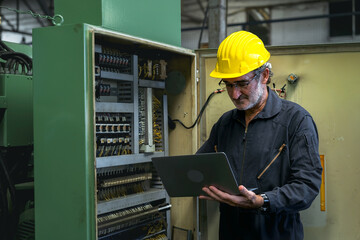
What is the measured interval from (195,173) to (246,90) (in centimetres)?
41

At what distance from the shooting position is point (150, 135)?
2043mm

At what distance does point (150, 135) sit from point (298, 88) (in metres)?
0.78

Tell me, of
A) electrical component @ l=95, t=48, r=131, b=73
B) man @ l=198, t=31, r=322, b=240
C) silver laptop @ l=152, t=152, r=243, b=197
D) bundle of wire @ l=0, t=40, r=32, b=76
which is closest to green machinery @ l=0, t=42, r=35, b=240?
bundle of wire @ l=0, t=40, r=32, b=76

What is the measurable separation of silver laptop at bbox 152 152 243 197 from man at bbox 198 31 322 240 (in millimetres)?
41

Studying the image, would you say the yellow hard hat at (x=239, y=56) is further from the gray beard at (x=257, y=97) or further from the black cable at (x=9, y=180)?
the black cable at (x=9, y=180)

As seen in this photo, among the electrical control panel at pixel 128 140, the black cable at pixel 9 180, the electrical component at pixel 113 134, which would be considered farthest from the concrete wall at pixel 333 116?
the black cable at pixel 9 180

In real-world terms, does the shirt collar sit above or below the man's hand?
above

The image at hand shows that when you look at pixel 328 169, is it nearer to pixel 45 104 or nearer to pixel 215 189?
pixel 215 189

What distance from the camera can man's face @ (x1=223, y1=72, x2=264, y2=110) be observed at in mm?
1631

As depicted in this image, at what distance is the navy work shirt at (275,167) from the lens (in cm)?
146

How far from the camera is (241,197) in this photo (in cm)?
146

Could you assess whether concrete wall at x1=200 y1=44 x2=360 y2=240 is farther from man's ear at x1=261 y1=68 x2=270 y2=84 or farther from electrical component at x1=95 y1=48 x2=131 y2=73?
electrical component at x1=95 y1=48 x2=131 y2=73

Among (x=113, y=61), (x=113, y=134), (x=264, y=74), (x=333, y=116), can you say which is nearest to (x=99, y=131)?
(x=113, y=134)

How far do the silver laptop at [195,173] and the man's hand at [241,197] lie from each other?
2cm
